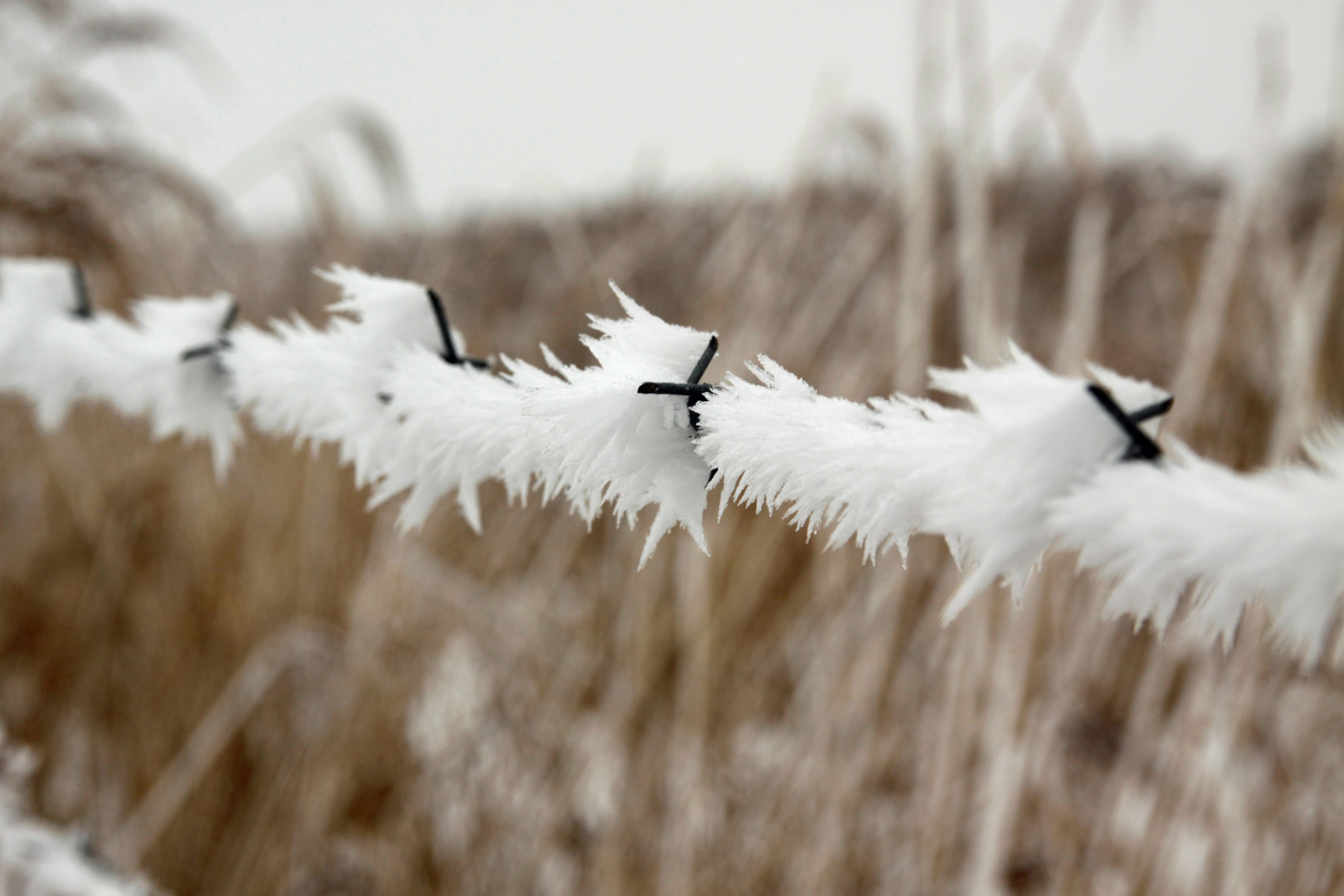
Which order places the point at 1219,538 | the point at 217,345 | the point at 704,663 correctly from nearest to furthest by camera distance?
1. the point at 1219,538
2. the point at 217,345
3. the point at 704,663

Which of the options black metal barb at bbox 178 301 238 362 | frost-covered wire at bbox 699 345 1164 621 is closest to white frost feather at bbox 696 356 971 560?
frost-covered wire at bbox 699 345 1164 621

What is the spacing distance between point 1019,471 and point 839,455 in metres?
0.02

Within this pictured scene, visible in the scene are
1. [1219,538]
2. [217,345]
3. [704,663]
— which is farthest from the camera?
[704,663]

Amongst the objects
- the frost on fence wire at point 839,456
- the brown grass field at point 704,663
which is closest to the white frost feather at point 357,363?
the frost on fence wire at point 839,456

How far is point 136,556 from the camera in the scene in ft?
2.86

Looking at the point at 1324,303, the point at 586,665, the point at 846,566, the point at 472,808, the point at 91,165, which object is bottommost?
the point at 472,808

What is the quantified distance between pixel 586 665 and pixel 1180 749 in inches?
16.3

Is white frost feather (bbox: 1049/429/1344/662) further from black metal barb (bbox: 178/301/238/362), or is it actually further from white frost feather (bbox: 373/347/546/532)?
black metal barb (bbox: 178/301/238/362)

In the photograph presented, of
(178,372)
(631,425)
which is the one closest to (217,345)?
(178,372)

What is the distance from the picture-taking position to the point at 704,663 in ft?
1.93

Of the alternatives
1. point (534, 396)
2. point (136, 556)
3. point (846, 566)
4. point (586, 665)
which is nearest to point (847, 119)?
point (846, 566)

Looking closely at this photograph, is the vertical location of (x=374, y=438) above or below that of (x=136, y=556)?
above

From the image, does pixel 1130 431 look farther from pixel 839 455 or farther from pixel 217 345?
pixel 217 345

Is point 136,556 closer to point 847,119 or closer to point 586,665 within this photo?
point 586,665
